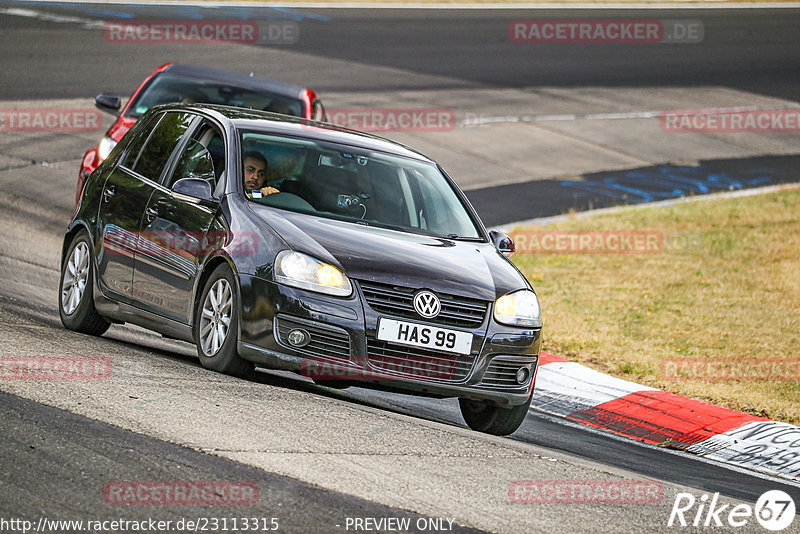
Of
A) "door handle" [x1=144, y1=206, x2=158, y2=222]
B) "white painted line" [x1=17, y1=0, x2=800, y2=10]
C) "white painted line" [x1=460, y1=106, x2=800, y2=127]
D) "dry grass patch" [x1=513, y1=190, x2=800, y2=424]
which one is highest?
"white painted line" [x1=17, y1=0, x2=800, y2=10]

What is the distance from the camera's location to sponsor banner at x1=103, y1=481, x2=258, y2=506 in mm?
5188

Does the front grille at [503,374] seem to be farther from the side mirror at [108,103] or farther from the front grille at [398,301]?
the side mirror at [108,103]

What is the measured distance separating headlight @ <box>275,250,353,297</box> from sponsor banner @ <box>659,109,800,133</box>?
1909cm

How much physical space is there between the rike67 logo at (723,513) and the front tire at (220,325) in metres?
2.65

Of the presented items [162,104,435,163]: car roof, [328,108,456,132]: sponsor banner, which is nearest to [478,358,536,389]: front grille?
[162,104,435,163]: car roof

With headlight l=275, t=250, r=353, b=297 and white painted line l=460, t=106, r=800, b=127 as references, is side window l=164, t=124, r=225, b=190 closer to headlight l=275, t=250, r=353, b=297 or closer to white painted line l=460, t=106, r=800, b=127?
headlight l=275, t=250, r=353, b=297

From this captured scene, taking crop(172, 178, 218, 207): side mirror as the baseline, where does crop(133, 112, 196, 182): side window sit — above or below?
above

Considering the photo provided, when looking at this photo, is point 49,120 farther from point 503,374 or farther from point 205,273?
point 503,374

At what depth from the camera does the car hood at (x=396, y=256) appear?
24.4ft

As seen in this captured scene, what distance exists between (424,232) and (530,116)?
16700mm

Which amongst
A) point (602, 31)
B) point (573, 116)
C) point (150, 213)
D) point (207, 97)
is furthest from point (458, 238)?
point (602, 31)

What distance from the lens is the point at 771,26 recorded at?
126 feet

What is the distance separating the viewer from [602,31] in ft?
117

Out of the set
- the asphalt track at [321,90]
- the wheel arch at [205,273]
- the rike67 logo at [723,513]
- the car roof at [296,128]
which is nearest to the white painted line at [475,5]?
the asphalt track at [321,90]
